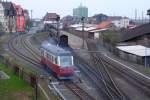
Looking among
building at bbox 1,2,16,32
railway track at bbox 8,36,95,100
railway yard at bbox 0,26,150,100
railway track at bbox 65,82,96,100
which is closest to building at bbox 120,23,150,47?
railway yard at bbox 0,26,150,100

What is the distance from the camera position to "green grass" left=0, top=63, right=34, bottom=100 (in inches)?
909

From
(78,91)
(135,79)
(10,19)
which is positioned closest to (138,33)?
(135,79)

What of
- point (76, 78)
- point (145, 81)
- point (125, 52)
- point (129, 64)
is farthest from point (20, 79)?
point (125, 52)

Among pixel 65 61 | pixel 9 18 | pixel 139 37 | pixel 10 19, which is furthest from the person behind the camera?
pixel 10 19

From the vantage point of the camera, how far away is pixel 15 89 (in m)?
25.1

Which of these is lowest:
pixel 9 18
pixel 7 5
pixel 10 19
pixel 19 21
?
pixel 19 21

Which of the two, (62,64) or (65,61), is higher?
(65,61)

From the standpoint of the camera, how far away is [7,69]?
34.0 meters

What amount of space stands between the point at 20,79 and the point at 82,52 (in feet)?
71.4

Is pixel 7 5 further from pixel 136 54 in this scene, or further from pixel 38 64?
pixel 136 54

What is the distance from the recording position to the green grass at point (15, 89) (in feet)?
75.7

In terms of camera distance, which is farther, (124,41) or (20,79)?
(124,41)

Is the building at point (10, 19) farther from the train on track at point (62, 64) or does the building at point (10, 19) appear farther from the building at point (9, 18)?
the train on track at point (62, 64)

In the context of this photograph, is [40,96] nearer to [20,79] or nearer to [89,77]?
[20,79]
